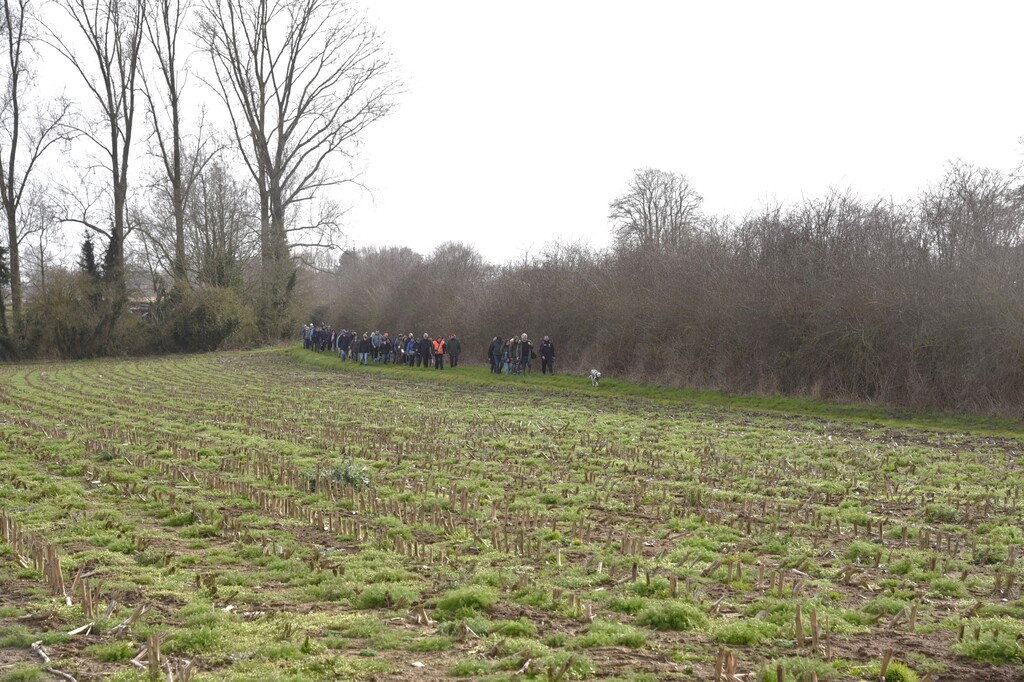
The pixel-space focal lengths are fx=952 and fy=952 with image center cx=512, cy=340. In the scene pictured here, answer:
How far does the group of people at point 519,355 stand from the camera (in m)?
38.7

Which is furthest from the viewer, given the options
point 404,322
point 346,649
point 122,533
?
point 404,322

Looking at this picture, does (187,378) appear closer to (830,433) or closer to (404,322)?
(404,322)

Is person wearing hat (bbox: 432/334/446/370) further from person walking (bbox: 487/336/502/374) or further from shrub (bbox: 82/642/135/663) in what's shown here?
shrub (bbox: 82/642/135/663)

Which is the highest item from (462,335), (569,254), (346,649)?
(569,254)

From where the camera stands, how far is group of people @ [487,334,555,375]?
127 feet

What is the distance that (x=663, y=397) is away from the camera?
104ft

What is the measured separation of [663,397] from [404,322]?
82.9 feet

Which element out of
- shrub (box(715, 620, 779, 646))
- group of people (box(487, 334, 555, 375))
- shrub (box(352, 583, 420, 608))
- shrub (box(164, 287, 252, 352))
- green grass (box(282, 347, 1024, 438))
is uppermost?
shrub (box(164, 287, 252, 352))

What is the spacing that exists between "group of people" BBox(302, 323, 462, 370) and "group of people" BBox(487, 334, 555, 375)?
149 inches

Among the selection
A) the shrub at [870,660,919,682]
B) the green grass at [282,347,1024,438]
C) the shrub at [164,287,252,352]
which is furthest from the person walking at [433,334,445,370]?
the shrub at [870,660,919,682]

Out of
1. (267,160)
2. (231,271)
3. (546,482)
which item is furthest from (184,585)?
(231,271)

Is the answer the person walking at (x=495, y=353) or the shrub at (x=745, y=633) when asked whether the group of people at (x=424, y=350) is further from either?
the shrub at (x=745, y=633)

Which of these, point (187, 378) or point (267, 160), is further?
point (267, 160)

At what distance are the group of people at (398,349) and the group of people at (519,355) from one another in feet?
12.4
